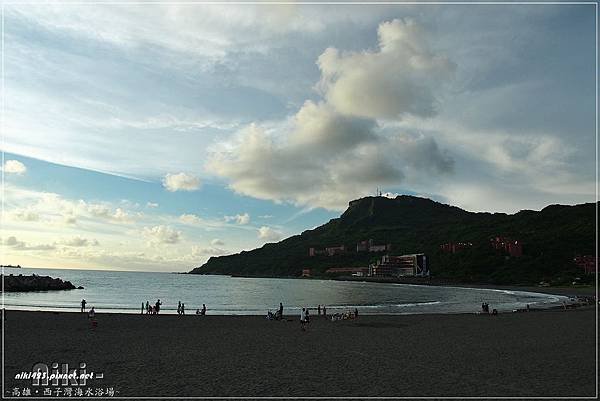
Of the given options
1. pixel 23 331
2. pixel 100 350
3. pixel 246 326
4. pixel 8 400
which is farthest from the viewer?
pixel 246 326

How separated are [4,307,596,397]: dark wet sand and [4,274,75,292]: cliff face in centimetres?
6219

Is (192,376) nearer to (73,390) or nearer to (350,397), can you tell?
(73,390)

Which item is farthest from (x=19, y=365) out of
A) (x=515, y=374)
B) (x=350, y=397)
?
(x=515, y=374)

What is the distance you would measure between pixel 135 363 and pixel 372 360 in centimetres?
1154

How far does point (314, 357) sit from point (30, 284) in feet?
305

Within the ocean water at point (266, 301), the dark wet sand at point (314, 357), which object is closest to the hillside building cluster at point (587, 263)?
the ocean water at point (266, 301)

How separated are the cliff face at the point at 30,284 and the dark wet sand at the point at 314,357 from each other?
204ft

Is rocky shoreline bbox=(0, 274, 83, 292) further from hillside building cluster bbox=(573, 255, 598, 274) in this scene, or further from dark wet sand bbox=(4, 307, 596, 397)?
hillside building cluster bbox=(573, 255, 598, 274)

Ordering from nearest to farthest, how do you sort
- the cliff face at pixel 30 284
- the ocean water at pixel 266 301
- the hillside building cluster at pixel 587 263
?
the ocean water at pixel 266 301 → the cliff face at pixel 30 284 → the hillside building cluster at pixel 587 263

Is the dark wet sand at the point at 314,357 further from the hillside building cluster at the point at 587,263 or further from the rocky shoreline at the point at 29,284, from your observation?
the hillside building cluster at the point at 587,263

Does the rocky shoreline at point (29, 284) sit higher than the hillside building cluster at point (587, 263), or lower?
lower

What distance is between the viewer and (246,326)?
121 ft

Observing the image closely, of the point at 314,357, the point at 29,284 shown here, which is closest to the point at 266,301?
the point at 29,284

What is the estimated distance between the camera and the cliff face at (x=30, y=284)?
88.6 meters
